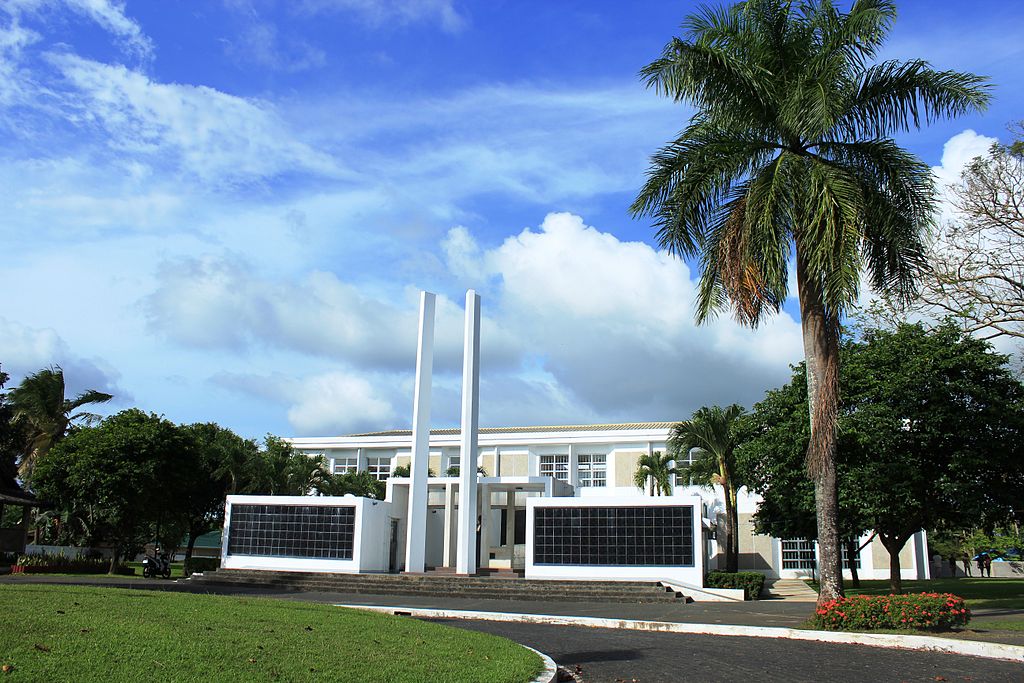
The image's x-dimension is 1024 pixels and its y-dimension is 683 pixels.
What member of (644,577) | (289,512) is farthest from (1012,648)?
(289,512)

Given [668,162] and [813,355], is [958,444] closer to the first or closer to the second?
[813,355]

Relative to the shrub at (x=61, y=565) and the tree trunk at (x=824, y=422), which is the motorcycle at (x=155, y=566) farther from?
the tree trunk at (x=824, y=422)

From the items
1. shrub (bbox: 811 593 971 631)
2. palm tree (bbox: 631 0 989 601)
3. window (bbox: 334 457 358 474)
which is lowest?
shrub (bbox: 811 593 971 631)

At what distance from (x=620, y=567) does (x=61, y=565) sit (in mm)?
22421

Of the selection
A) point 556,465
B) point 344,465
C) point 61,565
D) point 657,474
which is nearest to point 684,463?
point 657,474

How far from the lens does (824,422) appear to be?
1631 cm

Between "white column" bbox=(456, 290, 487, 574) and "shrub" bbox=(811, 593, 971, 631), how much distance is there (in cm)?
1749

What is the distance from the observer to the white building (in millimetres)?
28859

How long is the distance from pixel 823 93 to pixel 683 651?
10.2m

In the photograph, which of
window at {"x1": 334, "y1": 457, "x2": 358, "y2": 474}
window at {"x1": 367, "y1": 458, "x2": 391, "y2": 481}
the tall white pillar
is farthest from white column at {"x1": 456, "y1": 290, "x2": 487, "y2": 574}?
window at {"x1": 334, "y1": 457, "x2": 358, "y2": 474}

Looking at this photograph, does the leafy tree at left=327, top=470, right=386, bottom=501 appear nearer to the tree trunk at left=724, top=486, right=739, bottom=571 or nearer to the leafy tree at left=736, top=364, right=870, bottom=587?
the tree trunk at left=724, top=486, right=739, bottom=571

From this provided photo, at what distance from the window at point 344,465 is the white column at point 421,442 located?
26.5 meters

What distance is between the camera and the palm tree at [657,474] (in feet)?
142

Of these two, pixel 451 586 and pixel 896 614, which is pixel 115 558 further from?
pixel 896 614
